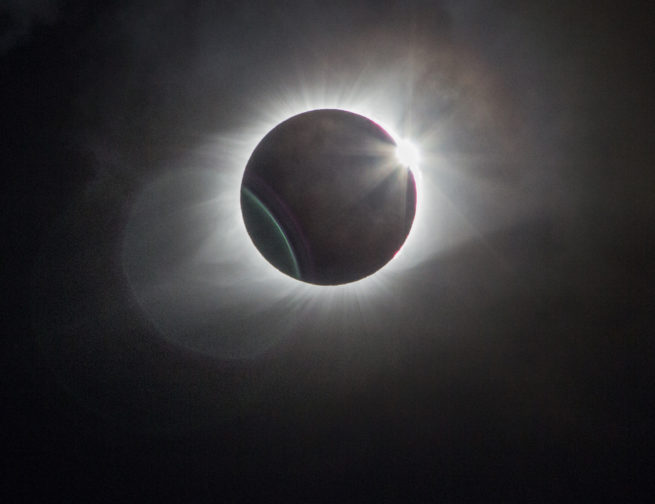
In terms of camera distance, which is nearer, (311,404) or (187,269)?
(187,269)

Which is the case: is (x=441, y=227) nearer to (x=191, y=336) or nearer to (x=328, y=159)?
(x=328, y=159)

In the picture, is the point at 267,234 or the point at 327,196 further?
the point at 267,234

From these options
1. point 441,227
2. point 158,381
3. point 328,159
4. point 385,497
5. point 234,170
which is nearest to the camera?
point 328,159

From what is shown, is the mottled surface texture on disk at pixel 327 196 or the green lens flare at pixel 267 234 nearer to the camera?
the mottled surface texture on disk at pixel 327 196

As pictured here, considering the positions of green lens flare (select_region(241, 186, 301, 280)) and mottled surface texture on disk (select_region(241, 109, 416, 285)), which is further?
green lens flare (select_region(241, 186, 301, 280))

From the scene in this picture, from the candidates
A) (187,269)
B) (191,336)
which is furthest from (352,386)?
→ (187,269)

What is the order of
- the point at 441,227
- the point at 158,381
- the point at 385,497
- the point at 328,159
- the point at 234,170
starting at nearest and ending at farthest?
the point at 328,159, the point at 234,170, the point at 441,227, the point at 158,381, the point at 385,497

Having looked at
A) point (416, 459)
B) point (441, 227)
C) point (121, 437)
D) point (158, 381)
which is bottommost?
point (416, 459)

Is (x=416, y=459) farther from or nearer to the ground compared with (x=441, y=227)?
nearer to the ground
